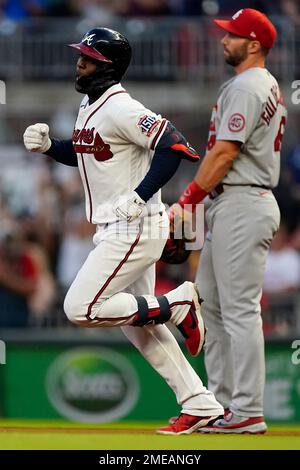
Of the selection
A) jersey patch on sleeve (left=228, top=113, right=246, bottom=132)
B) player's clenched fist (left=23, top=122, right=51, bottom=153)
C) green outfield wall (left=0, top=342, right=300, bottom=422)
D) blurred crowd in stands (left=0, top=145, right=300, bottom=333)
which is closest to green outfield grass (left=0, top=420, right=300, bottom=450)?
player's clenched fist (left=23, top=122, right=51, bottom=153)

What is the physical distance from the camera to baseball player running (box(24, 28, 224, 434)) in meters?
6.47

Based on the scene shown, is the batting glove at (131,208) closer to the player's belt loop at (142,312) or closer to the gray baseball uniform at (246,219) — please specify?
the player's belt loop at (142,312)

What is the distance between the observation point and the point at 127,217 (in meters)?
6.46

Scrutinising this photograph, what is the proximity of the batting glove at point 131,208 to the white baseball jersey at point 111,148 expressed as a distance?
0.12 meters

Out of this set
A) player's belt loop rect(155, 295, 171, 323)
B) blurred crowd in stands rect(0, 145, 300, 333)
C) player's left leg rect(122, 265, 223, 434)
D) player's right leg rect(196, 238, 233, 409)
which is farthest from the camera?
blurred crowd in stands rect(0, 145, 300, 333)

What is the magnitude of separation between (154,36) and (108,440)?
7.86m

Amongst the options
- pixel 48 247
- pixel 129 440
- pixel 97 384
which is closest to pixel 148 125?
pixel 129 440

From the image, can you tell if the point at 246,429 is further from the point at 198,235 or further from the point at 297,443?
the point at 198,235

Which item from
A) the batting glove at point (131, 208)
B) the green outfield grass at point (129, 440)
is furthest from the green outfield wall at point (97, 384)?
the batting glove at point (131, 208)

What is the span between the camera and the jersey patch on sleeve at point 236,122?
6836mm

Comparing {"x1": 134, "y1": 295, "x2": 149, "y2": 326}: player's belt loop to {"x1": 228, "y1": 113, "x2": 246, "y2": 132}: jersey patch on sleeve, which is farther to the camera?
{"x1": 228, "y1": 113, "x2": 246, "y2": 132}: jersey patch on sleeve

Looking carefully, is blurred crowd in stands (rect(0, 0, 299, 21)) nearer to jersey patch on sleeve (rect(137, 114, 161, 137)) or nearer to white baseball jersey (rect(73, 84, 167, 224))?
white baseball jersey (rect(73, 84, 167, 224))

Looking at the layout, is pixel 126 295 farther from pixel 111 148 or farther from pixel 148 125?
pixel 148 125

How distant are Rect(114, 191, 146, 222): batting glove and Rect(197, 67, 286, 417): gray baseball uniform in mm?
712
